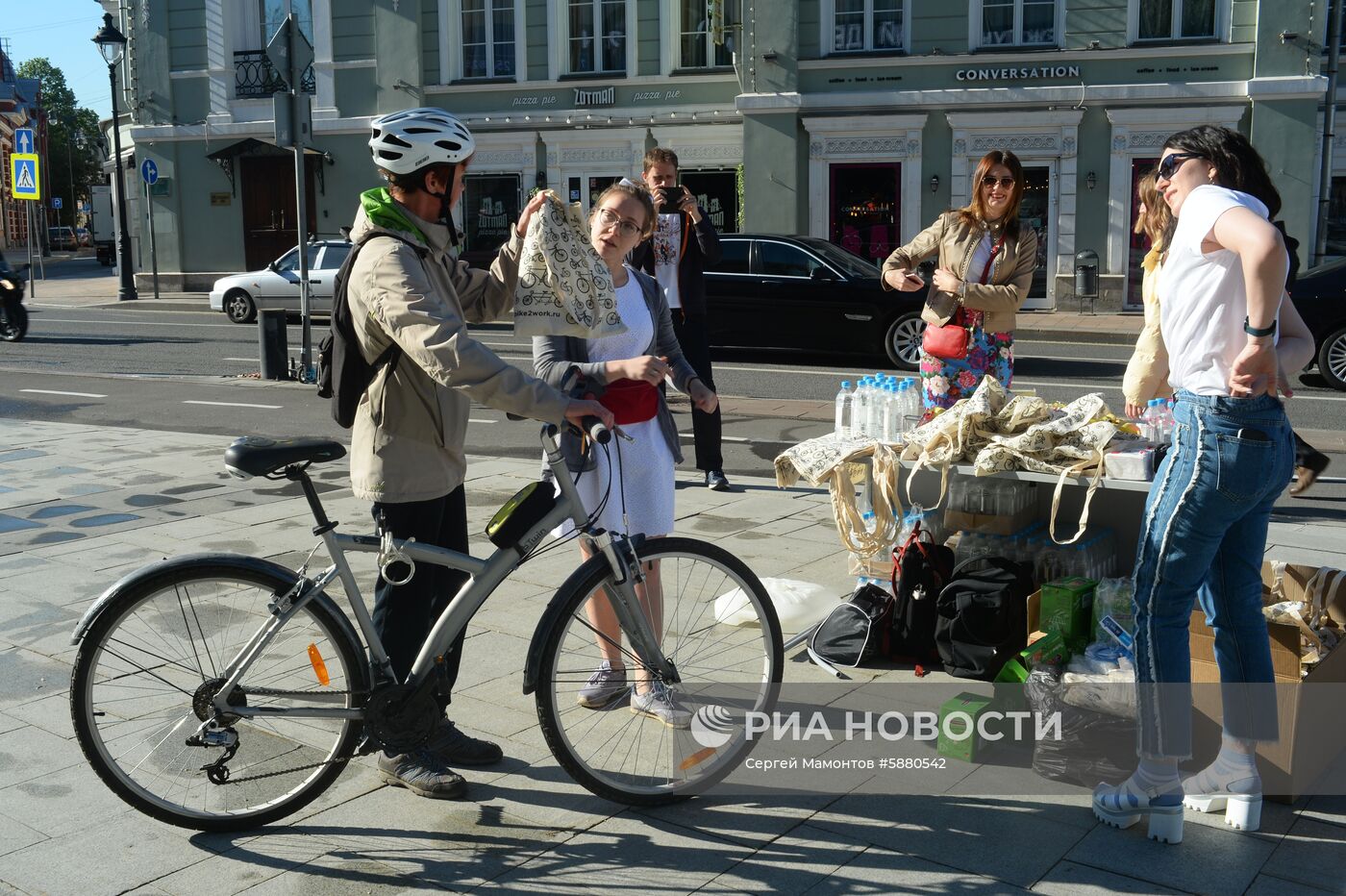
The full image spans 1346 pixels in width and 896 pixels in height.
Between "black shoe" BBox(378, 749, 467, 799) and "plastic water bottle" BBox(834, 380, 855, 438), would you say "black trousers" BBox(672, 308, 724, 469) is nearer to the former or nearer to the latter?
"plastic water bottle" BBox(834, 380, 855, 438)

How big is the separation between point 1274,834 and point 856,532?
199cm

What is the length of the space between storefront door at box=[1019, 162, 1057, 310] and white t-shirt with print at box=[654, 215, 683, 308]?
17.1m

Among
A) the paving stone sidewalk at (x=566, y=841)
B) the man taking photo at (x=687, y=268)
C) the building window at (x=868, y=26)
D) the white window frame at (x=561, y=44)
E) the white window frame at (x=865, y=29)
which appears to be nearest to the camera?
the paving stone sidewalk at (x=566, y=841)

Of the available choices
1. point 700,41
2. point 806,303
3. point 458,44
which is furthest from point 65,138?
point 806,303

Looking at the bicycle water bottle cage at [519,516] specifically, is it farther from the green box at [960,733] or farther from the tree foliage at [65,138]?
the tree foliage at [65,138]

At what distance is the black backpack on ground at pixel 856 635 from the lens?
4.88m

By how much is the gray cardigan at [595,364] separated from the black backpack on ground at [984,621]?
1.14 metres

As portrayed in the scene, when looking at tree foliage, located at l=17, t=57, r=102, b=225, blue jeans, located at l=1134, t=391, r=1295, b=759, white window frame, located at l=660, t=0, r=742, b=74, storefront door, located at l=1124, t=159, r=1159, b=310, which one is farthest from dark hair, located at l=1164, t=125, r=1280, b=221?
tree foliage, located at l=17, t=57, r=102, b=225

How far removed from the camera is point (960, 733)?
4090mm

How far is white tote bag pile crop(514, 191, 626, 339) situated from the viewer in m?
3.84

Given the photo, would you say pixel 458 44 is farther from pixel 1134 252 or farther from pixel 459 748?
pixel 459 748

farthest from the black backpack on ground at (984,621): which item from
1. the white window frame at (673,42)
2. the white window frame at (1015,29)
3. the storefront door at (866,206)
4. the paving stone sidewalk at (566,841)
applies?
the white window frame at (673,42)

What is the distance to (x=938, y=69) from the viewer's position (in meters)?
24.1

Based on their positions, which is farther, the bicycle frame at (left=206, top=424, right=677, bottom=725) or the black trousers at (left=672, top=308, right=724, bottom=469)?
the black trousers at (left=672, top=308, right=724, bottom=469)
